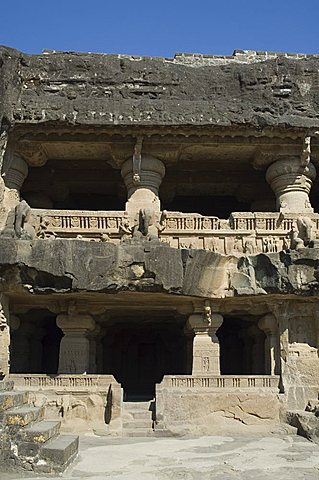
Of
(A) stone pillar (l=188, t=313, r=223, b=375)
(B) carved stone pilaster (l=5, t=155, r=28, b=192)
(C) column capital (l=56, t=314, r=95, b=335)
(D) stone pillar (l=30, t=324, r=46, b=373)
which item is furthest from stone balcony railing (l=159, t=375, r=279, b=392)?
(B) carved stone pilaster (l=5, t=155, r=28, b=192)

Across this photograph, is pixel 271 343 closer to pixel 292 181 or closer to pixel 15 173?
pixel 292 181

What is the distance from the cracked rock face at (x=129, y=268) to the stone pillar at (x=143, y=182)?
1854 mm

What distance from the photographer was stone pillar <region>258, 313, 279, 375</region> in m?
11.1

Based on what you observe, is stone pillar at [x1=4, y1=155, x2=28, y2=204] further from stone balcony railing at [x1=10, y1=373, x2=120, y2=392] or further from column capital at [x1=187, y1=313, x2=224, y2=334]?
column capital at [x1=187, y1=313, x2=224, y2=334]

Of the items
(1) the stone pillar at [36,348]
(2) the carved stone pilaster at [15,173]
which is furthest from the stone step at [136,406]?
(2) the carved stone pilaster at [15,173]

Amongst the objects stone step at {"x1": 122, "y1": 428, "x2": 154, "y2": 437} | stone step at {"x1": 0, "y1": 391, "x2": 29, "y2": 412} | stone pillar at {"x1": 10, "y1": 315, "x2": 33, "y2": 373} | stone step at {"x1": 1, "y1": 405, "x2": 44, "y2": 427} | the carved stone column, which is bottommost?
stone step at {"x1": 122, "y1": 428, "x2": 154, "y2": 437}

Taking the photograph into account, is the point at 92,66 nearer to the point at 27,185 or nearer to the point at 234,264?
the point at 27,185

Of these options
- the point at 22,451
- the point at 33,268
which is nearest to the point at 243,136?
the point at 33,268

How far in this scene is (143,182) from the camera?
12.1 metres

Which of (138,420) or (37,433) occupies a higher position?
(37,433)

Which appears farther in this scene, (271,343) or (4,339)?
(271,343)

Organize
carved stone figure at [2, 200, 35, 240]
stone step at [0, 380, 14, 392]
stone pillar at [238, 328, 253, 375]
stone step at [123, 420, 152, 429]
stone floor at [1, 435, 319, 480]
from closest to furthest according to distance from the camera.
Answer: stone floor at [1, 435, 319, 480] → stone step at [0, 380, 14, 392] → stone step at [123, 420, 152, 429] → carved stone figure at [2, 200, 35, 240] → stone pillar at [238, 328, 253, 375]

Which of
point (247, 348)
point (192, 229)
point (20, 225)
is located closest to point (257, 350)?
point (247, 348)

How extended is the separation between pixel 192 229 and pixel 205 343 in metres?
2.60
